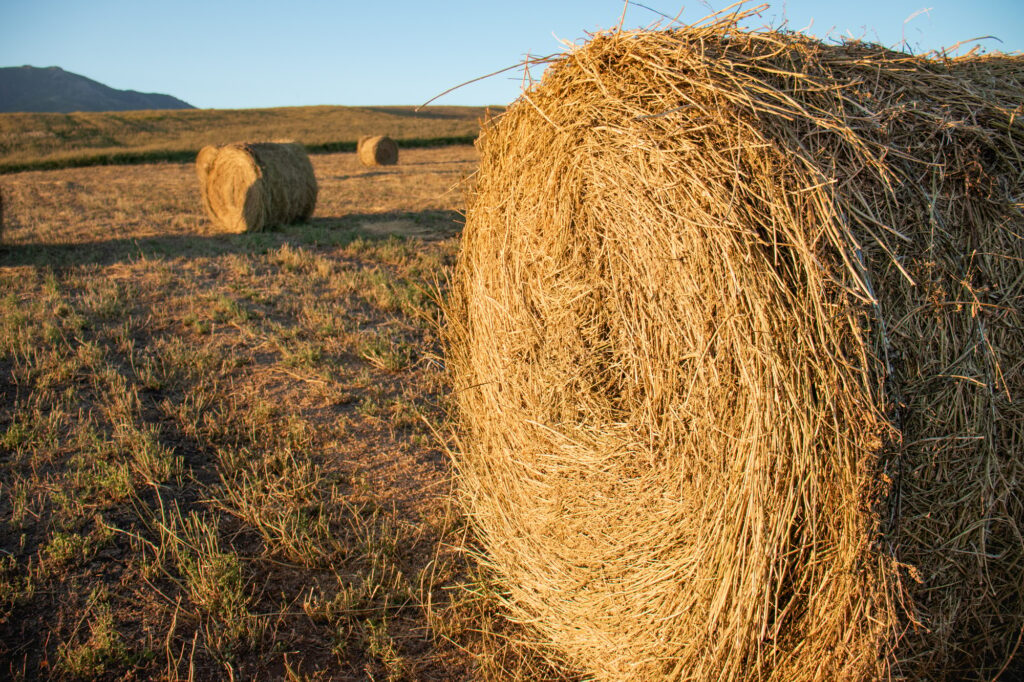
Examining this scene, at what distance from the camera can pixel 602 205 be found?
104 inches

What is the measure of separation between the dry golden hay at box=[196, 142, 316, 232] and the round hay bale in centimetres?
1204

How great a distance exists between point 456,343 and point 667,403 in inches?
65.4

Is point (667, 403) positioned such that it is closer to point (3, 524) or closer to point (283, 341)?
point (3, 524)

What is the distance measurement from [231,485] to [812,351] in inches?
137

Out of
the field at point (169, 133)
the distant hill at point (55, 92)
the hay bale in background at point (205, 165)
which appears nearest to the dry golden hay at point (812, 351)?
the hay bale in background at point (205, 165)

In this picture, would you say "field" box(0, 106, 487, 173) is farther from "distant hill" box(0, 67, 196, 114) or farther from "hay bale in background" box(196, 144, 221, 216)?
"distant hill" box(0, 67, 196, 114)

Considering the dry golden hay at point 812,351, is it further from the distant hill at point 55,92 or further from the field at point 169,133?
the distant hill at point 55,92

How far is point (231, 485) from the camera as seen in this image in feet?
13.2

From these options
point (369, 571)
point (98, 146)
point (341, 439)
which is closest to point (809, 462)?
point (369, 571)

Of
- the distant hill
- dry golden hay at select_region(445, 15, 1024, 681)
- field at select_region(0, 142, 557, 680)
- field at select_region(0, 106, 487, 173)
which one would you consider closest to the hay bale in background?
field at select_region(0, 142, 557, 680)

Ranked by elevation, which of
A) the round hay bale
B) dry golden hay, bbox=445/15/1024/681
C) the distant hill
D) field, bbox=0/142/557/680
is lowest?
field, bbox=0/142/557/680

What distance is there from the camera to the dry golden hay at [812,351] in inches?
75.2

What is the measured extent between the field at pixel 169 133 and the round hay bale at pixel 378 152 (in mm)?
9411

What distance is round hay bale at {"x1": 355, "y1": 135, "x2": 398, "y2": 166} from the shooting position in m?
24.5
